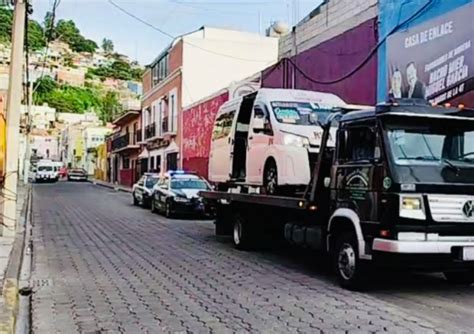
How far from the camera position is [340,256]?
29.5 feet

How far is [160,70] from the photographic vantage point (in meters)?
48.5

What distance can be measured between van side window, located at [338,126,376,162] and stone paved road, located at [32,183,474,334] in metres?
1.83

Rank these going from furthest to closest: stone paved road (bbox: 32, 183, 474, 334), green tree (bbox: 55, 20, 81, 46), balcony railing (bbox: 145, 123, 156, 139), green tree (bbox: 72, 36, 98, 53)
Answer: balcony railing (bbox: 145, 123, 156, 139), green tree (bbox: 72, 36, 98, 53), green tree (bbox: 55, 20, 81, 46), stone paved road (bbox: 32, 183, 474, 334)

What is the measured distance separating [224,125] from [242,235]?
2831mm

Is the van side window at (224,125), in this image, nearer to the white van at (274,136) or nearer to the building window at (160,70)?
the white van at (274,136)

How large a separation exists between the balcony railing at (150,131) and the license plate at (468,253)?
41879mm

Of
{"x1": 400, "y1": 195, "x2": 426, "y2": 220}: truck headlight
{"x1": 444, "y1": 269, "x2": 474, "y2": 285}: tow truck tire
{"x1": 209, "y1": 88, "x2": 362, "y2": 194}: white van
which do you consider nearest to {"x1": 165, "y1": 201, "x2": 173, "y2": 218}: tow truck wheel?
{"x1": 209, "y1": 88, "x2": 362, "y2": 194}: white van

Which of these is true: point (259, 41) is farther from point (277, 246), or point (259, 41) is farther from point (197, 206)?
point (277, 246)

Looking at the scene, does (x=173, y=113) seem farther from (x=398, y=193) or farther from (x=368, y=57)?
(x=398, y=193)

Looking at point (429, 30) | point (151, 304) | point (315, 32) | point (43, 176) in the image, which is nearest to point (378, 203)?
point (151, 304)

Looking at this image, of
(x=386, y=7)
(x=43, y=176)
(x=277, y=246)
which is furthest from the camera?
(x=43, y=176)

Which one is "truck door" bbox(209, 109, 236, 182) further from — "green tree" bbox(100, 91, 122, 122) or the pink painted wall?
"green tree" bbox(100, 91, 122, 122)

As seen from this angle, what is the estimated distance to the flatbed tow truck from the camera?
7906 millimetres

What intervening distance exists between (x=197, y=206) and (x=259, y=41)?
71.4 feet
